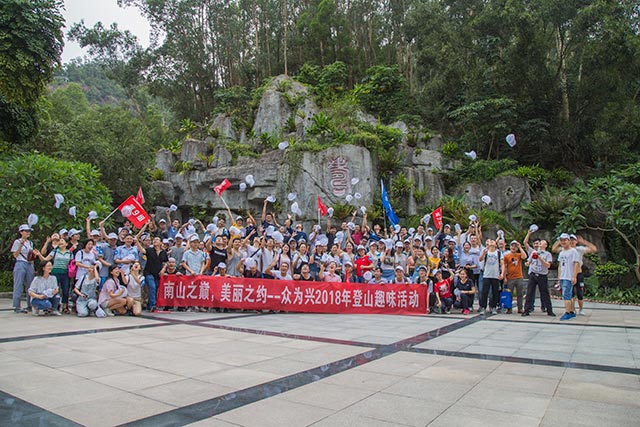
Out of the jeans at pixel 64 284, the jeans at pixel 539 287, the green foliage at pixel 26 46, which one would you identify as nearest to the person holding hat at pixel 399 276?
the jeans at pixel 539 287

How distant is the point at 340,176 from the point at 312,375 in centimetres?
1490

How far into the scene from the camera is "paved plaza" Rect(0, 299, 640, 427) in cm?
315

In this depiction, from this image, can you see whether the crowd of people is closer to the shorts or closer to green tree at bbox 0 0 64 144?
the shorts

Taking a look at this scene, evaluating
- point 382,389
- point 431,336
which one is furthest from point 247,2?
point 382,389

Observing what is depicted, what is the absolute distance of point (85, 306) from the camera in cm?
838

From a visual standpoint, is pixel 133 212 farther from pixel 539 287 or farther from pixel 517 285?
pixel 539 287

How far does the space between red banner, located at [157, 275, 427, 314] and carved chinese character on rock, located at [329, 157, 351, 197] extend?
9.28m

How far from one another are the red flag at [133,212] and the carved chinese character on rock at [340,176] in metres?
9.43

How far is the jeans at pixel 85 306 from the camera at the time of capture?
8.31m

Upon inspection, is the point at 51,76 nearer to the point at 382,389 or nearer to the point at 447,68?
the point at 382,389

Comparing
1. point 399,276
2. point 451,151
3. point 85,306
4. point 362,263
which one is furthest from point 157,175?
point 399,276

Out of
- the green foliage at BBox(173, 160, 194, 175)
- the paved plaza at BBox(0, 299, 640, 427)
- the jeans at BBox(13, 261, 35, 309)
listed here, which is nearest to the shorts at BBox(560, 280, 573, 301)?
the paved plaza at BBox(0, 299, 640, 427)

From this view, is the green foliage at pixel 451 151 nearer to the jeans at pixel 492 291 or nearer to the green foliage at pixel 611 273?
the green foliage at pixel 611 273

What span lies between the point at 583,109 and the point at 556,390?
21412mm
